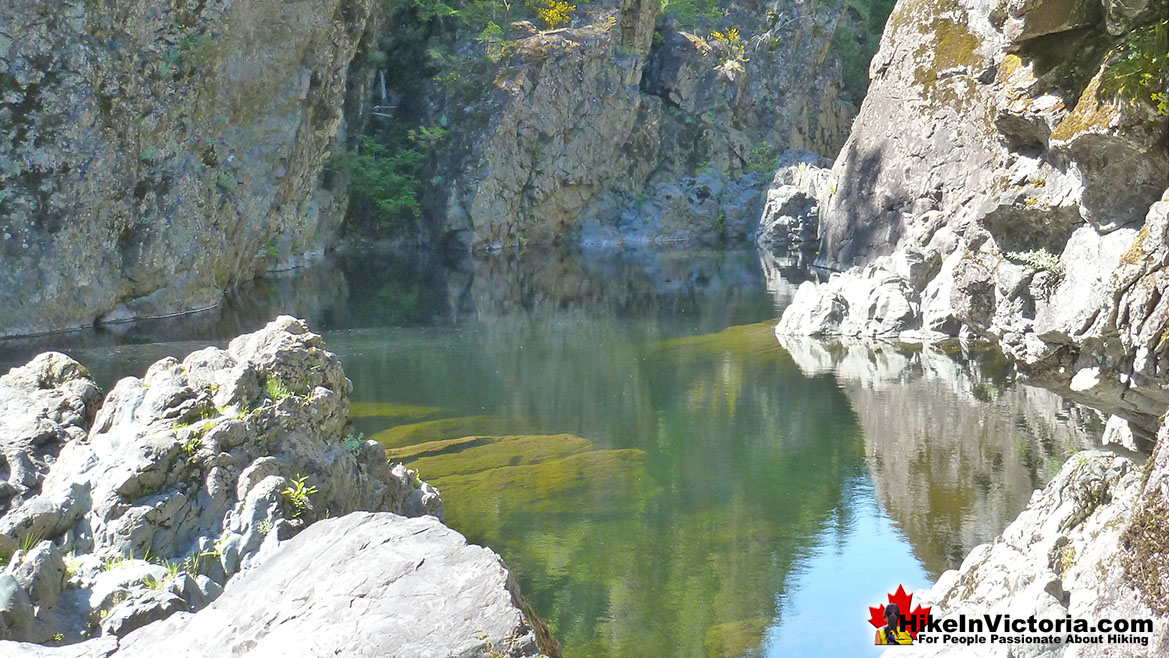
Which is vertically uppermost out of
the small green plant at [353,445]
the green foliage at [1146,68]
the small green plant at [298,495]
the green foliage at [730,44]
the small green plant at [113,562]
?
the green foliage at [730,44]

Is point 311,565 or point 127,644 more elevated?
point 311,565

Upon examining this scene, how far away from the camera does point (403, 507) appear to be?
9344mm

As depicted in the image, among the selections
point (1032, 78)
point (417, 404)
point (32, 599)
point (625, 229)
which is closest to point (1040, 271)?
point (1032, 78)

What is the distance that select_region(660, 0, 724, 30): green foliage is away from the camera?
159 ft

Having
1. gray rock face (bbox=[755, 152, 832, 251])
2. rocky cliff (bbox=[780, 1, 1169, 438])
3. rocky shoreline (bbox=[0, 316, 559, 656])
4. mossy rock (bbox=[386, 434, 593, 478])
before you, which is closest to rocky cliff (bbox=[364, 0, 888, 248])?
gray rock face (bbox=[755, 152, 832, 251])

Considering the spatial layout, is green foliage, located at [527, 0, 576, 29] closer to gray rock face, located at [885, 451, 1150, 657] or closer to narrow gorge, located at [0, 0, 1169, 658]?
narrow gorge, located at [0, 0, 1169, 658]

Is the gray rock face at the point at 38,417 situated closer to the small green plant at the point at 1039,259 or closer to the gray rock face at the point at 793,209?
the small green plant at the point at 1039,259

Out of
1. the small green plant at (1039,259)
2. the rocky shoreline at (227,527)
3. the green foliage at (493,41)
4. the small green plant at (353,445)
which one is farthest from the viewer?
the green foliage at (493,41)

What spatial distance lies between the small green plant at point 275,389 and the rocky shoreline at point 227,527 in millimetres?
33

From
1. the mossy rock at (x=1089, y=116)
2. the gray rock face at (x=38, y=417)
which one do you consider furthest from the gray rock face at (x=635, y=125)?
the mossy rock at (x=1089, y=116)

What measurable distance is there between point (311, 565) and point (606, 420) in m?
9.13

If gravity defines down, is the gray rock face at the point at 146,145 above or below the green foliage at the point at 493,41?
below

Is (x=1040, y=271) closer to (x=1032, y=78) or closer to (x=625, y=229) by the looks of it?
(x=1032, y=78)

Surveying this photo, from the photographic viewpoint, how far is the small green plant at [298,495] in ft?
25.4
